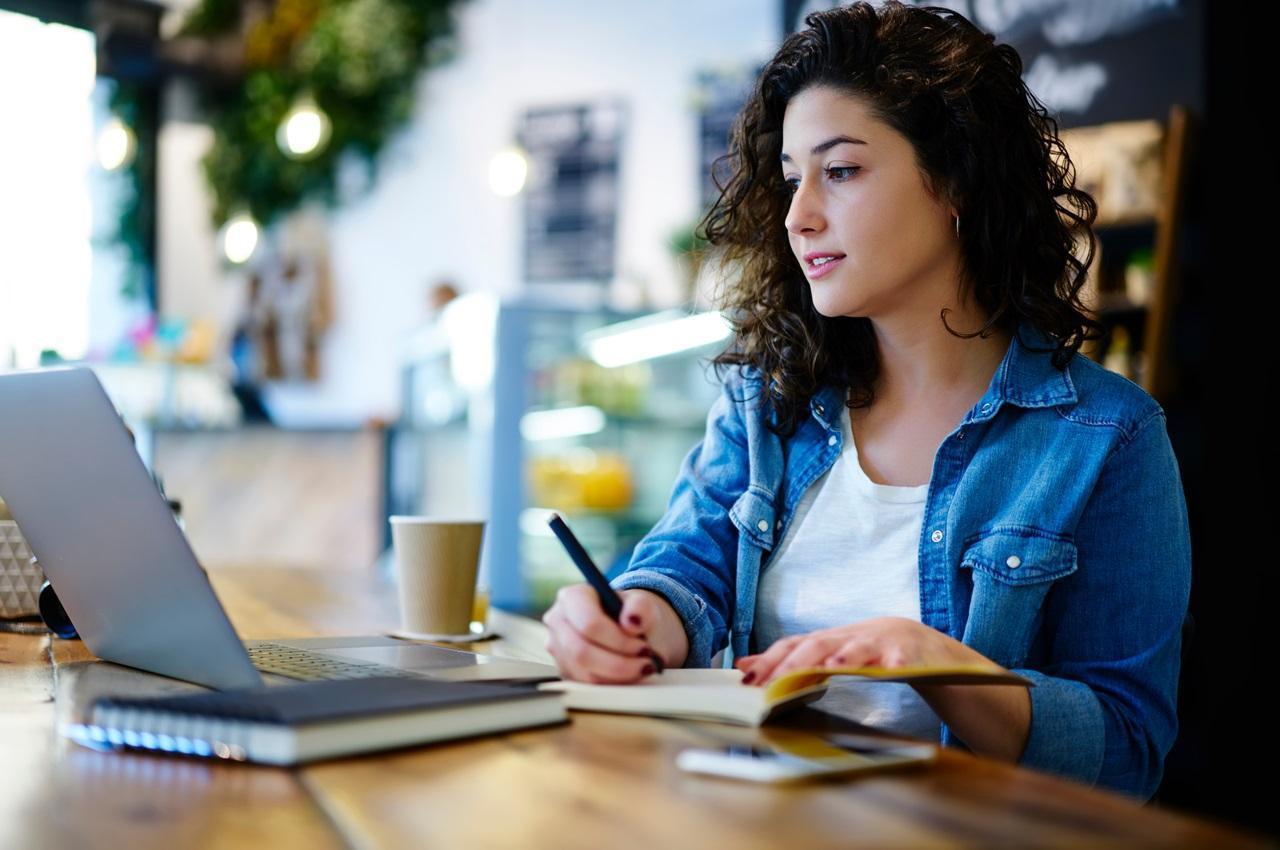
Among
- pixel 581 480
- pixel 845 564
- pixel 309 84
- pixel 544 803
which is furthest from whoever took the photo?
pixel 309 84

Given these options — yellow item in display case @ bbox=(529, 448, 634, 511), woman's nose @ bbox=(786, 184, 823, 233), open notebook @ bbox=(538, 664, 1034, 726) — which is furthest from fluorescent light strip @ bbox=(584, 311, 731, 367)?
open notebook @ bbox=(538, 664, 1034, 726)

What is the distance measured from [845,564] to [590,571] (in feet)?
1.43

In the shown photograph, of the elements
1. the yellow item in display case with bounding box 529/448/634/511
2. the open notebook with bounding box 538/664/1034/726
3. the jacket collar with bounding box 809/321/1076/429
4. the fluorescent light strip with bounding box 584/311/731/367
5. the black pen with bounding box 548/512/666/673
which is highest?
the fluorescent light strip with bounding box 584/311/731/367

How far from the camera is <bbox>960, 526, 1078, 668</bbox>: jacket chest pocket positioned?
1199mm

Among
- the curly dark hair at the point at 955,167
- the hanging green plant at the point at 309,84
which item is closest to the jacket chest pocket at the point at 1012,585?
the curly dark hair at the point at 955,167

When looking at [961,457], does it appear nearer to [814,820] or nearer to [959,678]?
[959,678]

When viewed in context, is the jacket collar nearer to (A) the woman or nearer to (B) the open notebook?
(A) the woman

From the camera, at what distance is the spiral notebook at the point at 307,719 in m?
0.74

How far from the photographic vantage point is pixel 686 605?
1.23 m

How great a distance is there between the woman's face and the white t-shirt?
18cm

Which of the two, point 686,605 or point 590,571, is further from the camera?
point 686,605

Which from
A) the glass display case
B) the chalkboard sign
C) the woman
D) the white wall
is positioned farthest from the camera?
the chalkboard sign

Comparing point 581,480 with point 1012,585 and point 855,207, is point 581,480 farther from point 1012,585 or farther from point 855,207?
point 1012,585

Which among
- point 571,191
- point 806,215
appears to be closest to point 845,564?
point 806,215
